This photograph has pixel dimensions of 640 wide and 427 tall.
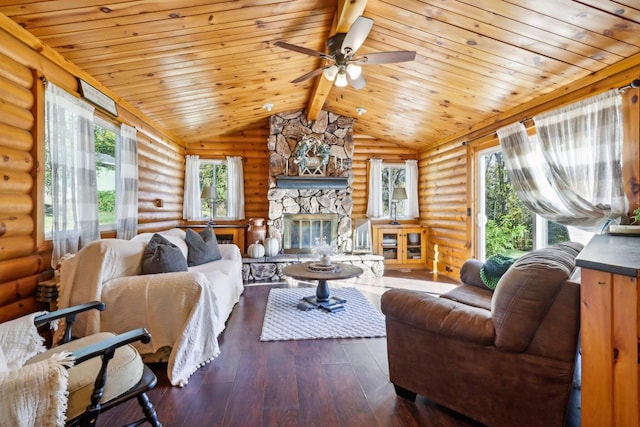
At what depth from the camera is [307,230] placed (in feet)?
18.9

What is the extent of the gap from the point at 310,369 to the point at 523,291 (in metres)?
1.56

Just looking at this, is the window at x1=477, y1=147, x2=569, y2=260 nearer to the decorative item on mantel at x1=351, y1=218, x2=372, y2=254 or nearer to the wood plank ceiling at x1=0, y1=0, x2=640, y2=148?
the wood plank ceiling at x1=0, y1=0, x2=640, y2=148

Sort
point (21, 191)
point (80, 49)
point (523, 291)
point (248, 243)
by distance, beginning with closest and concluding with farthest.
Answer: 1. point (523, 291)
2. point (21, 191)
3. point (80, 49)
4. point (248, 243)

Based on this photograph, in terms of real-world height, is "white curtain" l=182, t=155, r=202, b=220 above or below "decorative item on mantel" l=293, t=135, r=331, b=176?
below

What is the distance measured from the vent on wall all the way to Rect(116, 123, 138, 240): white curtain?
241cm

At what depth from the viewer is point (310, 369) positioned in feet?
7.47

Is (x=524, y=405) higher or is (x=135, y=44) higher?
(x=135, y=44)

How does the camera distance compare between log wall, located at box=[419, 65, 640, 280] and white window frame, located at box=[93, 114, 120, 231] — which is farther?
white window frame, located at box=[93, 114, 120, 231]

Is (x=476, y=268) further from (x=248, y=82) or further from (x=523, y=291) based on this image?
(x=248, y=82)

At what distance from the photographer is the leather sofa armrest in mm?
1568

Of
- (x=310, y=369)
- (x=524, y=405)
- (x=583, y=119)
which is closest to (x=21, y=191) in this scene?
(x=310, y=369)

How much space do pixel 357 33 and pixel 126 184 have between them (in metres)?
3.05

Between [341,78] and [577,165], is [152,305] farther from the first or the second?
[577,165]

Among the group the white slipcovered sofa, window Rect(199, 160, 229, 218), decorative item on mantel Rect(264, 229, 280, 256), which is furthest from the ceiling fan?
window Rect(199, 160, 229, 218)
